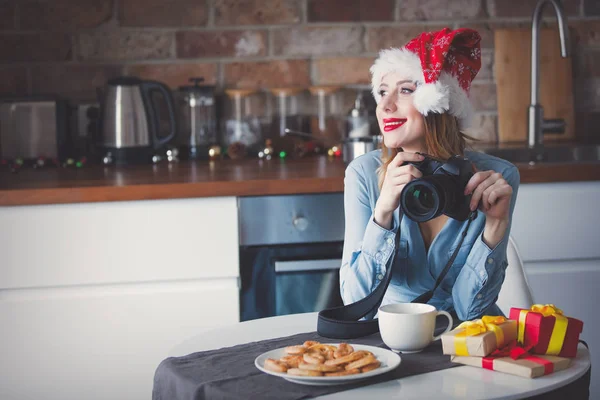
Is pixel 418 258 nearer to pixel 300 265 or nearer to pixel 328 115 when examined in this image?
pixel 300 265

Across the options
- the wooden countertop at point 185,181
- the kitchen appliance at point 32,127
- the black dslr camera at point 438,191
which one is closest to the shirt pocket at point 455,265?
the black dslr camera at point 438,191

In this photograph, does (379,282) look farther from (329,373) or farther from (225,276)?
(225,276)

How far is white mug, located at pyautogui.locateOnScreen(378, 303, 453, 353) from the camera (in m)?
1.10

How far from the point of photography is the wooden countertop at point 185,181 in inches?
73.2

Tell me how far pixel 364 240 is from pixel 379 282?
7cm

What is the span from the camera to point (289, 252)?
1.99m

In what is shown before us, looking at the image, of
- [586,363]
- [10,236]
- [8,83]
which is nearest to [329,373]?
[586,363]

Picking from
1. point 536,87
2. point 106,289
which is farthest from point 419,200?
point 536,87

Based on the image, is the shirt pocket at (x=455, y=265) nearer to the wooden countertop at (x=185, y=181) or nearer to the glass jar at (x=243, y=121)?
the wooden countertop at (x=185, y=181)

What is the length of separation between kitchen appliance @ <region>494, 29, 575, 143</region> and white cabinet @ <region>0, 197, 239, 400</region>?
1038 mm

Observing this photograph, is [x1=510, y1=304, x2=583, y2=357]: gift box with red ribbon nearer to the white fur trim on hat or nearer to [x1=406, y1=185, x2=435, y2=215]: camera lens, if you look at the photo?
[x1=406, y1=185, x2=435, y2=215]: camera lens

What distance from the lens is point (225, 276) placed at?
194 cm

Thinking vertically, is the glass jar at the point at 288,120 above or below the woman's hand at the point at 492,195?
above

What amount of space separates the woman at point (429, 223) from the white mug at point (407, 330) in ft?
0.78
